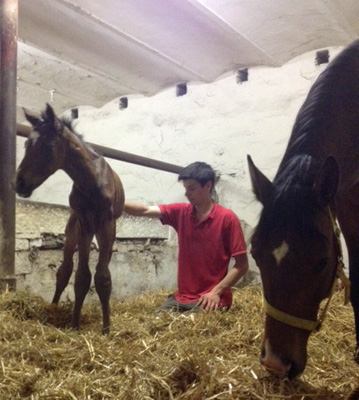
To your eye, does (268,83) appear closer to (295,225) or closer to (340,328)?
(340,328)

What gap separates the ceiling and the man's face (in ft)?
4.55

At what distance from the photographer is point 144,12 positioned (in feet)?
11.8

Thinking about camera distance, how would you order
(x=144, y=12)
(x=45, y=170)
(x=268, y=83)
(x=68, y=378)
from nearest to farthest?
(x=68, y=378)
(x=45, y=170)
(x=144, y=12)
(x=268, y=83)

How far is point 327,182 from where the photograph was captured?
145cm

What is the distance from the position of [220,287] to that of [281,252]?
58.2 inches

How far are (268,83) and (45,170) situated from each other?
319cm

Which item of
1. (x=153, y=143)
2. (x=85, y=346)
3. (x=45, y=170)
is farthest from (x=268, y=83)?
(x=85, y=346)

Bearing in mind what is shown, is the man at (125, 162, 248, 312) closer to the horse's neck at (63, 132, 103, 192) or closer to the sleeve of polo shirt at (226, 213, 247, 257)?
the sleeve of polo shirt at (226, 213, 247, 257)

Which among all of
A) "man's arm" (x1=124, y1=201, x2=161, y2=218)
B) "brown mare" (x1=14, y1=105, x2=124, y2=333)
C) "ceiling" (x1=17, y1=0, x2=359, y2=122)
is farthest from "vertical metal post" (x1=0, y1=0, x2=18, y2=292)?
"ceiling" (x1=17, y1=0, x2=359, y2=122)

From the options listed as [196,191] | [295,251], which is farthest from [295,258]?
[196,191]

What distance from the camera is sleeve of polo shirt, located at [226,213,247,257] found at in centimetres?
301

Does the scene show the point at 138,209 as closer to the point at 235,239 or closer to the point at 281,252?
the point at 235,239

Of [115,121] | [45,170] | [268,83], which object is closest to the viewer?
[45,170]

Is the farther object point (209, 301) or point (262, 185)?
point (209, 301)
